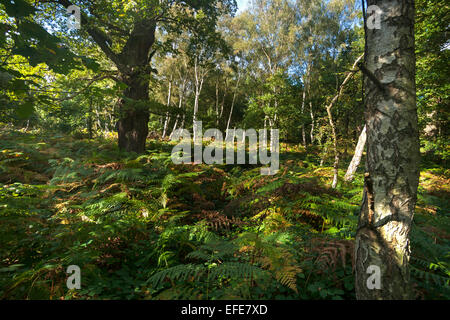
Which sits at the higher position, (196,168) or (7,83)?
(7,83)

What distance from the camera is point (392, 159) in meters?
1.21

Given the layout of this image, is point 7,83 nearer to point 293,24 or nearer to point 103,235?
point 103,235

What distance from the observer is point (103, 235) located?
2.12m

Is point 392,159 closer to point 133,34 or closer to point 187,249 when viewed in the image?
point 187,249

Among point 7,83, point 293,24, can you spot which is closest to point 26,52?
point 7,83

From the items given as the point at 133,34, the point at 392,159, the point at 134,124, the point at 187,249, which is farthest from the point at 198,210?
the point at 133,34

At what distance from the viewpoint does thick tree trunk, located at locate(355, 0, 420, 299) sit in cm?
120

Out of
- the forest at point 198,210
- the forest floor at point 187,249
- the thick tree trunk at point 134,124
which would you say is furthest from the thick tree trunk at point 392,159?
the thick tree trunk at point 134,124

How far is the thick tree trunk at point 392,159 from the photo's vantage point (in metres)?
1.20

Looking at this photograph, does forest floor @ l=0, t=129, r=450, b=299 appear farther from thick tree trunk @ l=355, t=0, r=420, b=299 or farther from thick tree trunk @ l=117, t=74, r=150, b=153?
thick tree trunk @ l=117, t=74, r=150, b=153

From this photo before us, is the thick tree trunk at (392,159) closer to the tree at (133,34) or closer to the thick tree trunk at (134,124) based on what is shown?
the tree at (133,34)

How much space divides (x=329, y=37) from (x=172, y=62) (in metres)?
16.1

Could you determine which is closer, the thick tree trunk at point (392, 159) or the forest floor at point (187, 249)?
the thick tree trunk at point (392, 159)

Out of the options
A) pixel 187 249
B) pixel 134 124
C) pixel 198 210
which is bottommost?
pixel 187 249
